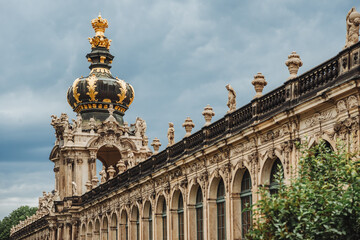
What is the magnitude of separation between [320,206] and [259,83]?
43.6 ft

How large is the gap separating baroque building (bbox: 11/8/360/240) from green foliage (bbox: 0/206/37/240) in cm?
6906

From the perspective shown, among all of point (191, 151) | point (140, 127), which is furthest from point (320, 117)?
point (140, 127)

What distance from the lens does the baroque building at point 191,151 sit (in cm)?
2353

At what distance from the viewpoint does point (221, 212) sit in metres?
32.8

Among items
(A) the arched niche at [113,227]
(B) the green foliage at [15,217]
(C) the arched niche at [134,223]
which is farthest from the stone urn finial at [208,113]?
(B) the green foliage at [15,217]

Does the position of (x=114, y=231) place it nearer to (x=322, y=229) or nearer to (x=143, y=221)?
(x=143, y=221)

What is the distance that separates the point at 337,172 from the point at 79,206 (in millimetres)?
48155

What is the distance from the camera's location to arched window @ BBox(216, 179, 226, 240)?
32.3 m

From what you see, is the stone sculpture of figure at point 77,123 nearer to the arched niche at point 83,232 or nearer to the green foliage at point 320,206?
the arched niche at point 83,232

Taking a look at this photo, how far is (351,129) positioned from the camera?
2200cm

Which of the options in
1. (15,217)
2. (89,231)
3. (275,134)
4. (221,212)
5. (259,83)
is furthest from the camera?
(15,217)

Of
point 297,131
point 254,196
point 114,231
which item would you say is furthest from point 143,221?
point 297,131

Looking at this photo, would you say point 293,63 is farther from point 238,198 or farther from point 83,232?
point 83,232

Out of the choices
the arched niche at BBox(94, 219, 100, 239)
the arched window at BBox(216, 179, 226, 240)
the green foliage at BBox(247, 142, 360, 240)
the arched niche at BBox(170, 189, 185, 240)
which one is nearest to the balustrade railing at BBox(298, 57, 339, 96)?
the green foliage at BBox(247, 142, 360, 240)
